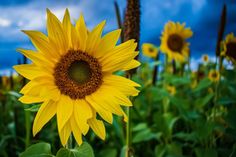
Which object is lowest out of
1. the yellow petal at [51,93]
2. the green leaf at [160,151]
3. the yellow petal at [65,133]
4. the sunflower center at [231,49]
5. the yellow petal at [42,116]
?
the green leaf at [160,151]

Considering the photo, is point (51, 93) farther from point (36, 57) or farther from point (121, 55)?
point (121, 55)

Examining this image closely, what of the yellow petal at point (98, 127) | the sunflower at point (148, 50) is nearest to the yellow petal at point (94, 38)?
the yellow petal at point (98, 127)

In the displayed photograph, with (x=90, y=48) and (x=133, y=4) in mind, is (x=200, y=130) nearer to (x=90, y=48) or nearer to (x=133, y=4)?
(x=133, y=4)

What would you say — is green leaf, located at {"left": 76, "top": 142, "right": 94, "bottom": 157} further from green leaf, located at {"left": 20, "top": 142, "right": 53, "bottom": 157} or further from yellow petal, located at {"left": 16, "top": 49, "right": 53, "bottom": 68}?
yellow petal, located at {"left": 16, "top": 49, "right": 53, "bottom": 68}

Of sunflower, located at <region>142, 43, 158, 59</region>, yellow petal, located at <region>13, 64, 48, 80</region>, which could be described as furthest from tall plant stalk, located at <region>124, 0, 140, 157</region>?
sunflower, located at <region>142, 43, 158, 59</region>

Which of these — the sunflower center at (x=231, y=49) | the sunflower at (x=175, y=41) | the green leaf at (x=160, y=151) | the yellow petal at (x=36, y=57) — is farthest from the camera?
the sunflower at (x=175, y=41)

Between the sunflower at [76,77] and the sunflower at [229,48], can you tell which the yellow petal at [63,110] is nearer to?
the sunflower at [76,77]
